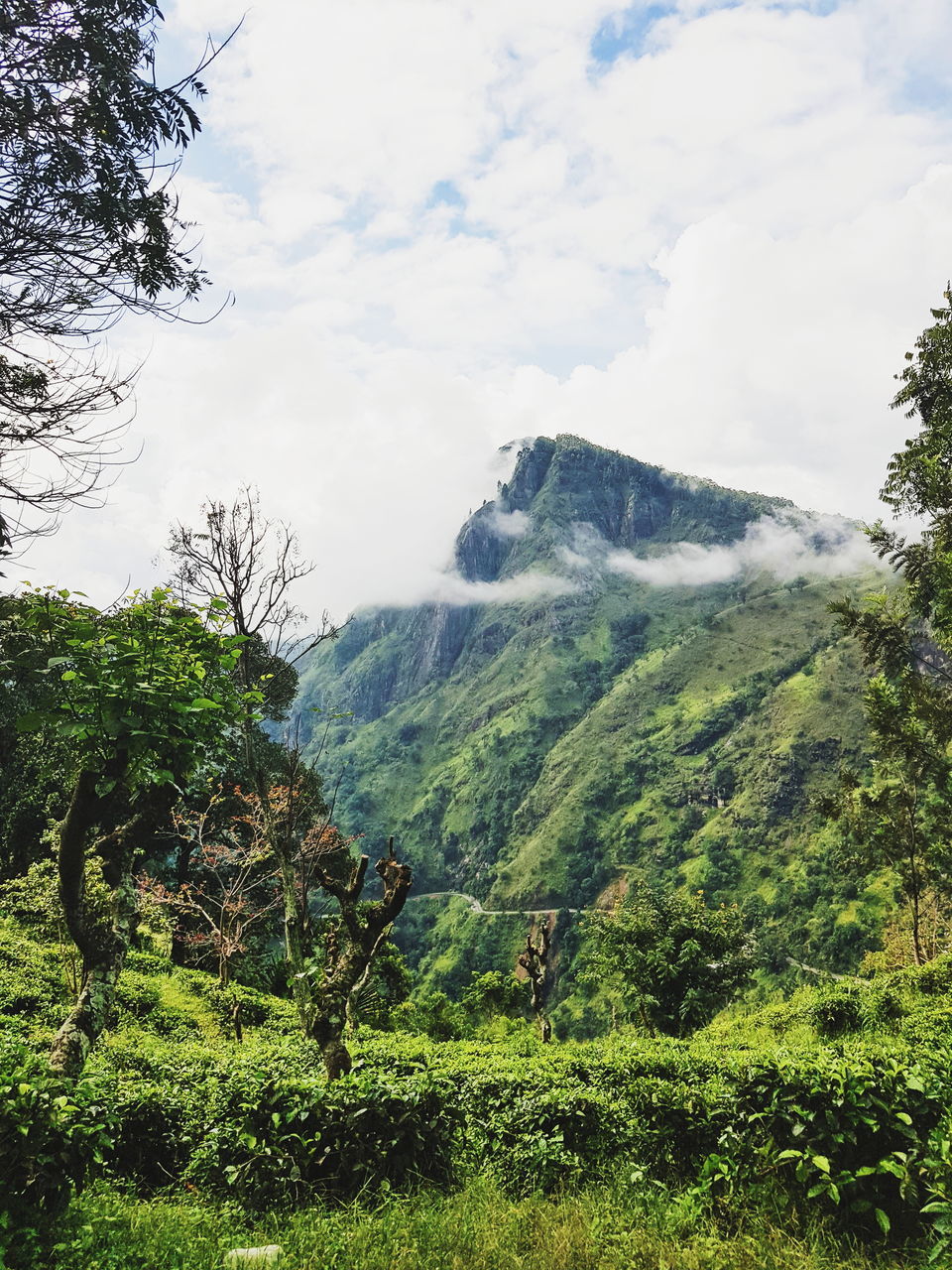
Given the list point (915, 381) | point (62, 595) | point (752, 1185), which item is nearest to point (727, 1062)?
point (752, 1185)

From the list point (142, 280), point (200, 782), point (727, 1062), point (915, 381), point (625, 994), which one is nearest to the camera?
point (142, 280)

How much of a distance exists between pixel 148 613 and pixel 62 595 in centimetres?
77

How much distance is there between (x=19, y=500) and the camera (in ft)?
18.5

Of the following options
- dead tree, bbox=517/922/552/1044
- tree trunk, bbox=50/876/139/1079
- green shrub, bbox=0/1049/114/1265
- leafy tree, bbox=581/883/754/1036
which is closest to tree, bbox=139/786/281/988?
dead tree, bbox=517/922/552/1044

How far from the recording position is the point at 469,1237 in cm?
482

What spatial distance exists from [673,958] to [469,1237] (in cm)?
2321

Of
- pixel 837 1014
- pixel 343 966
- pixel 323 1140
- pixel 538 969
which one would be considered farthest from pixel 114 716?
pixel 538 969

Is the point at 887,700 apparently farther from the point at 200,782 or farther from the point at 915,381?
the point at 200,782

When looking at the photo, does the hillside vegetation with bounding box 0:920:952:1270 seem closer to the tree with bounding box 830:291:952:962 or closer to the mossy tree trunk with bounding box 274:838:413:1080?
the mossy tree trunk with bounding box 274:838:413:1080

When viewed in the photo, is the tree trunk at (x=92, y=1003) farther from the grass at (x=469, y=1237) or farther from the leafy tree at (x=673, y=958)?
the leafy tree at (x=673, y=958)

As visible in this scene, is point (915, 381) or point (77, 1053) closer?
point (77, 1053)

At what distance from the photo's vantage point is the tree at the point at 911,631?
62.1 feet

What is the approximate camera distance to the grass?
4.45 metres

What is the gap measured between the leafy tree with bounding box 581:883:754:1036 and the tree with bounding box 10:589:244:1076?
22677 millimetres
